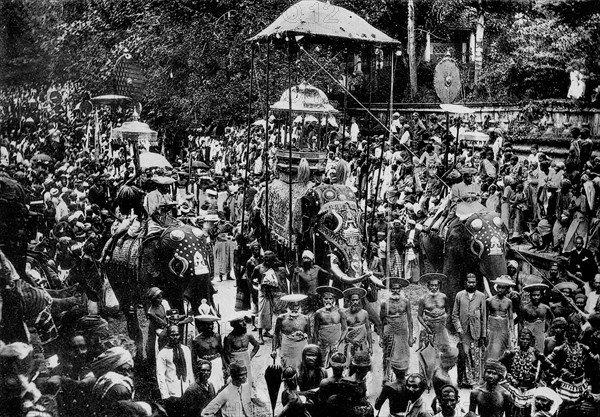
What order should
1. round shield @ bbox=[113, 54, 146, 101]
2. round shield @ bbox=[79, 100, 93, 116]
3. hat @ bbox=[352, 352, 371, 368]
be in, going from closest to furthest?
hat @ bbox=[352, 352, 371, 368] < round shield @ bbox=[79, 100, 93, 116] < round shield @ bbox=[113, 54, 146, 101]

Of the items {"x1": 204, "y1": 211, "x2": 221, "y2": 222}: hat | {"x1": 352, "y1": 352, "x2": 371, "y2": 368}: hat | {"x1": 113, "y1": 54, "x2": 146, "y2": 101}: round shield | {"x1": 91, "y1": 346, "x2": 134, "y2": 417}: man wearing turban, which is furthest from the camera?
{"x1": 113, "y1": 54, "x2": 146, "y2": 101}: round shield

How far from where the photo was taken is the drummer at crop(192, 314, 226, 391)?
7.81m

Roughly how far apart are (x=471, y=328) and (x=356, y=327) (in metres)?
1.36

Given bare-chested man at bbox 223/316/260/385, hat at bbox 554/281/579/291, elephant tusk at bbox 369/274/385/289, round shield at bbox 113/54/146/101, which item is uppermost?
round shield at bbox 113/54/146/101

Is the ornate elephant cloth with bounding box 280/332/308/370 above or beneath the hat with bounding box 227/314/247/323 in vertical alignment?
beneath

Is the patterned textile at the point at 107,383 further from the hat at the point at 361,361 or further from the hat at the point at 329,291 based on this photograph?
the hat at the point at 329,291

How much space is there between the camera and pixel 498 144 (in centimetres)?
1720

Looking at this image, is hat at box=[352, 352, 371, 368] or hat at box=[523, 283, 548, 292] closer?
Result: hat at box=[352, 352, 371, 368]

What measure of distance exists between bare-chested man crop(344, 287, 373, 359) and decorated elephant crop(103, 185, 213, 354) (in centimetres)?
188

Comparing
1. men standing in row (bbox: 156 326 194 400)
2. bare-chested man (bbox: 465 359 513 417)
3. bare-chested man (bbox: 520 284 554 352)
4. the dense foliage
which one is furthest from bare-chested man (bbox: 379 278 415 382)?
the dense foliage

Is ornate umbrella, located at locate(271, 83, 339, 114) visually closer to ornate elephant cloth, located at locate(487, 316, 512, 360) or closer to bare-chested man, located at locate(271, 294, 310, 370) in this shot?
bare-chested man, located at locate(271, 294, 310, 370)

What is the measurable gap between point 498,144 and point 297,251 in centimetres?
752

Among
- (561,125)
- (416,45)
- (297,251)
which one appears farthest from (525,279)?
(416,45)

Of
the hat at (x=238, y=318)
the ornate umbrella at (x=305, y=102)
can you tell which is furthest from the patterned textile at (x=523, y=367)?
the ornate umbrella at (x=305, y=102)
